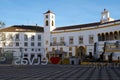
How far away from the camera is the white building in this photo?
5325 centimetres

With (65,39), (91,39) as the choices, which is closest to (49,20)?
(65,39)

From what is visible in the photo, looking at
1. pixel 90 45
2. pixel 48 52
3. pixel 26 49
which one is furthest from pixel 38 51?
pixel 90 45

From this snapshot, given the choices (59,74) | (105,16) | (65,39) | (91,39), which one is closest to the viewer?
(59,74)

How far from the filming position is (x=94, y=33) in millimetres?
61250

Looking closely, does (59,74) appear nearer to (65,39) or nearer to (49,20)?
(65,39)

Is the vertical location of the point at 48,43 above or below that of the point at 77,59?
above

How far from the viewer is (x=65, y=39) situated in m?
68.4

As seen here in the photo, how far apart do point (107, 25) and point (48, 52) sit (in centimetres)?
1888

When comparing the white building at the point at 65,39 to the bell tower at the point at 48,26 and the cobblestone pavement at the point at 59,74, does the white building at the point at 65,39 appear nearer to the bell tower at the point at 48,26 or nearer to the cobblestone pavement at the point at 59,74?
the bell tower at the point at 48,26

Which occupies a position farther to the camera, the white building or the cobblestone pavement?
the white building

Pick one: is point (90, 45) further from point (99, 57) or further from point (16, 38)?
point (16, 38)

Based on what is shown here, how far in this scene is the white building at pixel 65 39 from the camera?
53.3m

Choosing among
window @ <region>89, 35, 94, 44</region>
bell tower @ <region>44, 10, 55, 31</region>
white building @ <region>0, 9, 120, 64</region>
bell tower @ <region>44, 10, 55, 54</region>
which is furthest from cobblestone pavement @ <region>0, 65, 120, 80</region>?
bell tower @ <region>44, 10, 55, 31</region>

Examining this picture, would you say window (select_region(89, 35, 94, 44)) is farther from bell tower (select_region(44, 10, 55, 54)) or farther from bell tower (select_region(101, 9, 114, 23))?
bell tower (select_region(44, 10, 55, 54))
